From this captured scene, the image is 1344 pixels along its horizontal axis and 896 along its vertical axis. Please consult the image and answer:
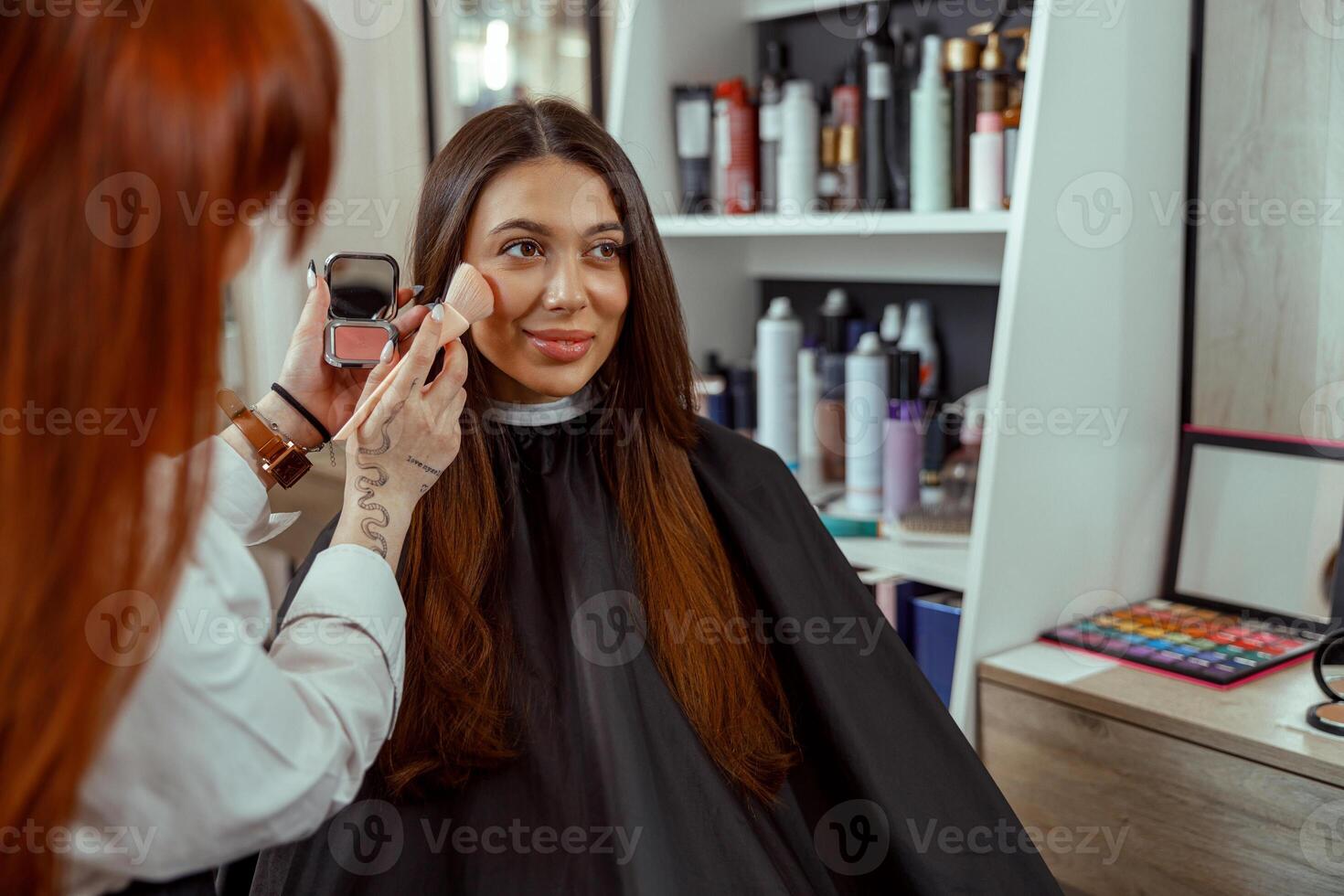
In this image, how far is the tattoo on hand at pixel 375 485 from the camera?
86 cm

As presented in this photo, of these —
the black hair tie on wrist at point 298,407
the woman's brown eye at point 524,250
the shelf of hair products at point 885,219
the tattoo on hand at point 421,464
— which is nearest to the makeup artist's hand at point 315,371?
the black hair tie on wrist at point 298,407

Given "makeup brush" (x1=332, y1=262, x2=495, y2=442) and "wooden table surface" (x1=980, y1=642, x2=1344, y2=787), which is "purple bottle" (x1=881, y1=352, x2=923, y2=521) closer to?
"wooden table surface" (x1=980, y1=642, x2=1344, y2=787)

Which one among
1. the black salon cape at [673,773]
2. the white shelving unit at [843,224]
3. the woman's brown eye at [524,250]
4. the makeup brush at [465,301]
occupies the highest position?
the white shelving unit at [843,224]

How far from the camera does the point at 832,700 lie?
1.14 metres

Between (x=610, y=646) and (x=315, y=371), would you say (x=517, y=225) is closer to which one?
(x=315, y=371)

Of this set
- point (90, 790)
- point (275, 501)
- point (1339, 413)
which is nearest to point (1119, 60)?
point (1339, 413)

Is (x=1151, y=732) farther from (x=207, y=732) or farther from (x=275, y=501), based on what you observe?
(x=275, y=501)

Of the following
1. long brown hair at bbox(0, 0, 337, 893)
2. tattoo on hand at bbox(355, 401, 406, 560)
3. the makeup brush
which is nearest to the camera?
long brown hair at bbox(0, 0, 337, 893)

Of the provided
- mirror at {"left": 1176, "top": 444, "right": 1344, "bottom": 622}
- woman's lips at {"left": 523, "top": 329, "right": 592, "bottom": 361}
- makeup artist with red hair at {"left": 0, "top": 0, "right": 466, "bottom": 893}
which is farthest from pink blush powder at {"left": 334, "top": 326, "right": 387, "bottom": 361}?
mirror at {"left": 1176, "top": 444, "right": 1344, "bottom": 622}

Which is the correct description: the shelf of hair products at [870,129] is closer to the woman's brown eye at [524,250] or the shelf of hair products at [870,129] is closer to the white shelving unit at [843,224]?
the white shelving unit at [843,224]

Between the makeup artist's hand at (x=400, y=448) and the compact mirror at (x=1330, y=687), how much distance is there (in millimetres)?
907

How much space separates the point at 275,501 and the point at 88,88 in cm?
215

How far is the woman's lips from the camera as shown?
1.14m

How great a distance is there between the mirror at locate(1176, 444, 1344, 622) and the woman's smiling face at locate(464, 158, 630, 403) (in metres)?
0.84
